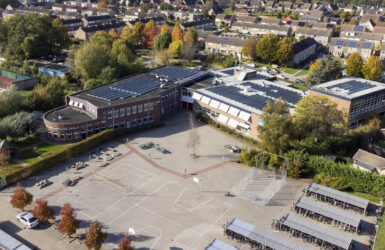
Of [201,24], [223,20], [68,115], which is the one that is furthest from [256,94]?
[223,20]

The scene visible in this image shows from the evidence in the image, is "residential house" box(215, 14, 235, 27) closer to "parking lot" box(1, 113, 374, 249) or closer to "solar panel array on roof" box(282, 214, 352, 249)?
"parking lot" box(1, 113, 374, 249)

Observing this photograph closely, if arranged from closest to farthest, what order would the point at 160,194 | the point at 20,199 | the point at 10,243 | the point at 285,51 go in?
the point at 10,243, the point at 20,199, the point at 160,194, the point at 285,51

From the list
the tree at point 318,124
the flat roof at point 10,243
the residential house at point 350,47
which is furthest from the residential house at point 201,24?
the flat roof at point 10,243

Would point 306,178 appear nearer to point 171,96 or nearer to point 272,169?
point 272,169

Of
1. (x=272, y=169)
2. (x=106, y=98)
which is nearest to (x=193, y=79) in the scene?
(x=106, y=98)

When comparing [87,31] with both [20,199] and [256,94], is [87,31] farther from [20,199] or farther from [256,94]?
[20,199]

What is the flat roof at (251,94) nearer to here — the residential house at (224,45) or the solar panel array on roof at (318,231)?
the solar panel array on roof at (318,231)
